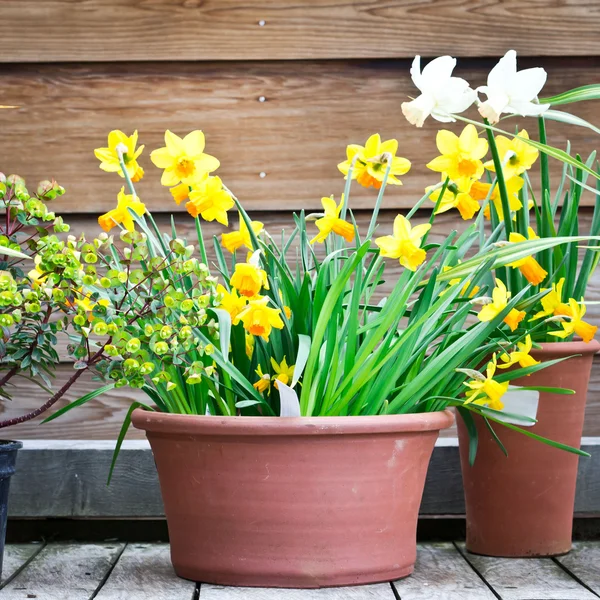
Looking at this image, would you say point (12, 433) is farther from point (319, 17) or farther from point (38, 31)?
point (319, 17)

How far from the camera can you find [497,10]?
1.48 metres

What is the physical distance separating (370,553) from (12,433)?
75cm

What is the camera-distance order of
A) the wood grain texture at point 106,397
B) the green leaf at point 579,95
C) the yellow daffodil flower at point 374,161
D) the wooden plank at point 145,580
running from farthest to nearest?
1. the wood grain texture at point 106,397
2. the yellow daffodil flower at point 374,161
3. the wooden plank at point 145,580
4. the green leaf at point 579,95

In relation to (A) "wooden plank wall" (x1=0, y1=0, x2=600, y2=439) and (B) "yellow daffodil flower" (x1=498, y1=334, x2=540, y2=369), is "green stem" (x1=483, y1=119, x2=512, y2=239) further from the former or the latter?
(A) "wooden plank wall" (x1=0, y1=0, x2=600, y2=439)

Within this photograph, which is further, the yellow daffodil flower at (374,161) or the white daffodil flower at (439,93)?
the yellow daffodil flower at (374,161)

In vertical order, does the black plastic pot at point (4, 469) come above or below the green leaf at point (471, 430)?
below

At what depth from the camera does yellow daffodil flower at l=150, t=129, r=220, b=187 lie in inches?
40.7

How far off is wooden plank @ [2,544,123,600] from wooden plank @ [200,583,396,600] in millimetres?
154

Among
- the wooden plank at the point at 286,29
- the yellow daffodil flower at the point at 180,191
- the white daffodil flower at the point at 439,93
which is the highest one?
the wooden plank at the point at 286,29

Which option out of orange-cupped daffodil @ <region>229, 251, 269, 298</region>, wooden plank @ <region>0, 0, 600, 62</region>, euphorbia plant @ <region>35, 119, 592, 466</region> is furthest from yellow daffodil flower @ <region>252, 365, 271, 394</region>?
wooden plank @ <region>0, 0, 600, 62</region>

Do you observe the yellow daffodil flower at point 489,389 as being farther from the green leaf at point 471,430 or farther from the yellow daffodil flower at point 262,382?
the yellow daffodil flower at point 262,382

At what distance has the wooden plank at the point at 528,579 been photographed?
97 centimetres

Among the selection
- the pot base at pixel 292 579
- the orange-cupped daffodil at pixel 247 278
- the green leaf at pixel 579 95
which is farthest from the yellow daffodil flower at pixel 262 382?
the green leaf at pixel 579 95

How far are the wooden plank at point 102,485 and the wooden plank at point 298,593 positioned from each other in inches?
14.5
